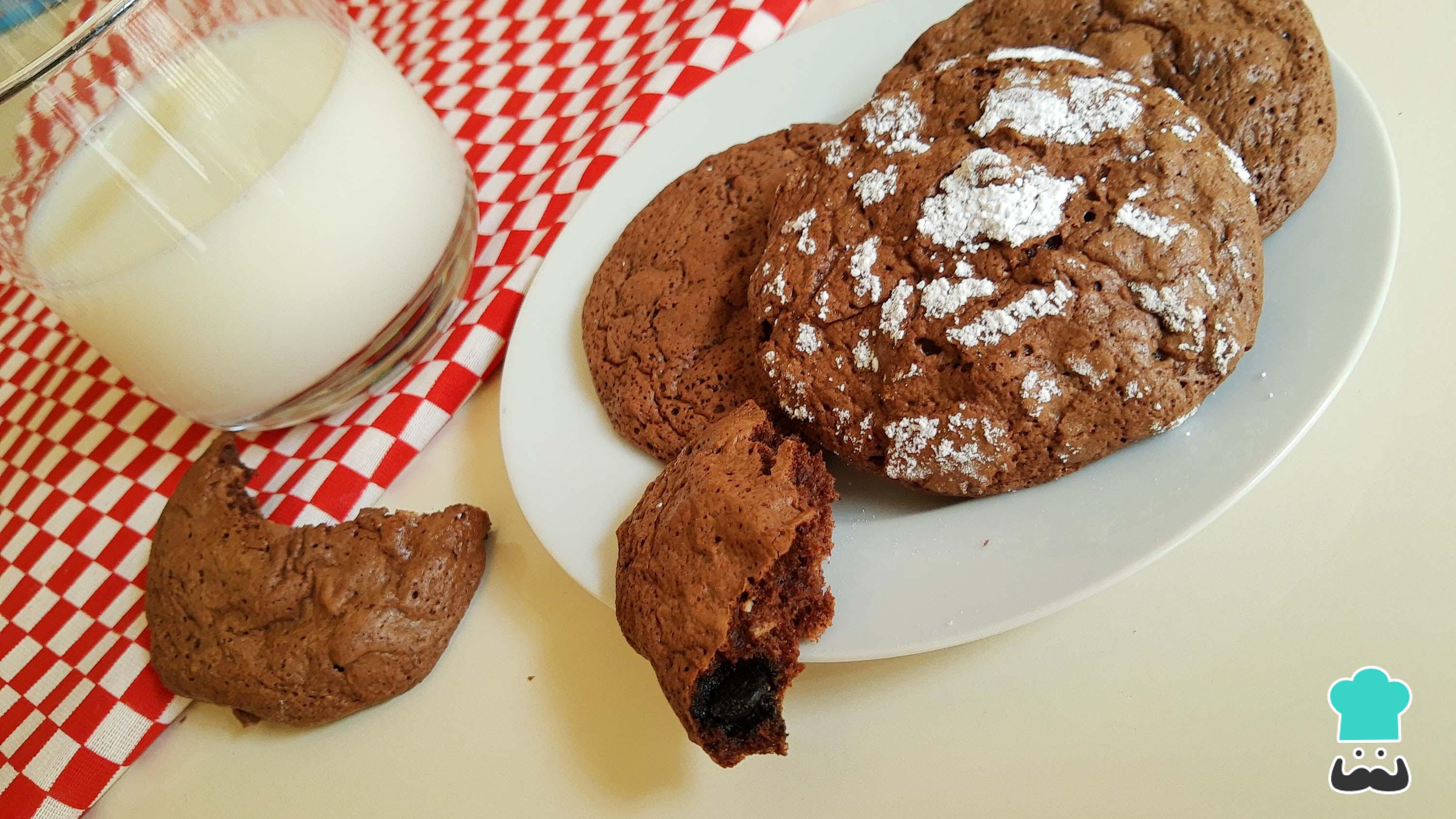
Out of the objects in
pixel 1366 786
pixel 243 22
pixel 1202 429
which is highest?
pixel 243 22

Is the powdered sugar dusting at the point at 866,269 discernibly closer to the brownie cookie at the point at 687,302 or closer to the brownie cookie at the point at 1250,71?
the brownie cookie at the point at 687,302

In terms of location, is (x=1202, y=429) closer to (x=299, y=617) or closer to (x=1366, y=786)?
(x=1366, y=786)

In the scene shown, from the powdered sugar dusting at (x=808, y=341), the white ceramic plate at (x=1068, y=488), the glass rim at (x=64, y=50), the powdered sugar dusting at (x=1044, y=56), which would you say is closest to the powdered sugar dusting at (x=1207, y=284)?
the white ceramic plate at (x=1068, y=488)

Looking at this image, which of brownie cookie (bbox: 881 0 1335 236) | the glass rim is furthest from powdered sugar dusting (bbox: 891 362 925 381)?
the glass rim

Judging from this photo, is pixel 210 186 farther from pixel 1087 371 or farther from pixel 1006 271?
pixel 1087 371

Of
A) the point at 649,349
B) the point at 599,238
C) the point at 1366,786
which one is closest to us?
the point at 1366,786

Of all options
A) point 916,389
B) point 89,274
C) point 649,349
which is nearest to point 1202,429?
point 916,389

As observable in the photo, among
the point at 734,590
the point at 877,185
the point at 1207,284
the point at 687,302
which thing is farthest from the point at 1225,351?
the point at 687,302
